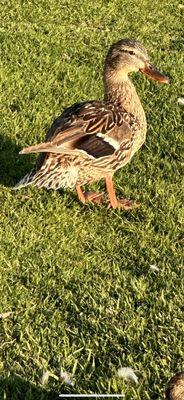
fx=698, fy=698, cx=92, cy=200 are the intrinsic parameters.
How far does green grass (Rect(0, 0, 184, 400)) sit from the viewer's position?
12.2 ft

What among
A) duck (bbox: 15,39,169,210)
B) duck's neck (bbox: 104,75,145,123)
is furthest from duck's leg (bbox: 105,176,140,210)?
duck's neck (bbox: 104,75,145,123)

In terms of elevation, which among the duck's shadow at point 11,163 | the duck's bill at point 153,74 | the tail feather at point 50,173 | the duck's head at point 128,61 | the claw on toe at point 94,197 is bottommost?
the claw on toe at point 94,197

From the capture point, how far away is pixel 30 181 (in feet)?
15.9

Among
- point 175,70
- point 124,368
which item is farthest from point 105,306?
point 175,70

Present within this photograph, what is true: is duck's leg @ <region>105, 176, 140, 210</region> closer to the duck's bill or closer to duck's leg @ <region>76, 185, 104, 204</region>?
duck's leg @ <region>76, 185, 104, 204</region>

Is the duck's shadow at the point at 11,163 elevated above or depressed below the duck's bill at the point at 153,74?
below

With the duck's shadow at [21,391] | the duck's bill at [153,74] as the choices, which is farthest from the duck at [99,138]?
the duck's shadow at [21,391]

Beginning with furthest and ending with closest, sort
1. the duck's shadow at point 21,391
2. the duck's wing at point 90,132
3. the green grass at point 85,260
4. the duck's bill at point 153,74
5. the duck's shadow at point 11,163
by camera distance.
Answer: the duck's shadow at point 11,163, the duck's bill at point 153,74, the duck's wing at point 90,132, the green grass at point 85,260, the duck's shadow at point 21,391

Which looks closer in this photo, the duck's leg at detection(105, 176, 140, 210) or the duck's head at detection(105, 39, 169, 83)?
the duck's leg at detection(105, 176, 140, 210)

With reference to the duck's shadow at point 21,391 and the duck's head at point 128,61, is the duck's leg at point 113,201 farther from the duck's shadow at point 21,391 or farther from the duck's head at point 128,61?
the duck's shadow at point 21,391

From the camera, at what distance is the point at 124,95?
17.7ft

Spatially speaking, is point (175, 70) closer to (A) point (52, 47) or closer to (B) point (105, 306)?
(A) point (52, 47)

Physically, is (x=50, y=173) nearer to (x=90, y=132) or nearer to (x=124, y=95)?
(x=90, y=132)

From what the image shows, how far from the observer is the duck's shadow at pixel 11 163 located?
5551 mm
